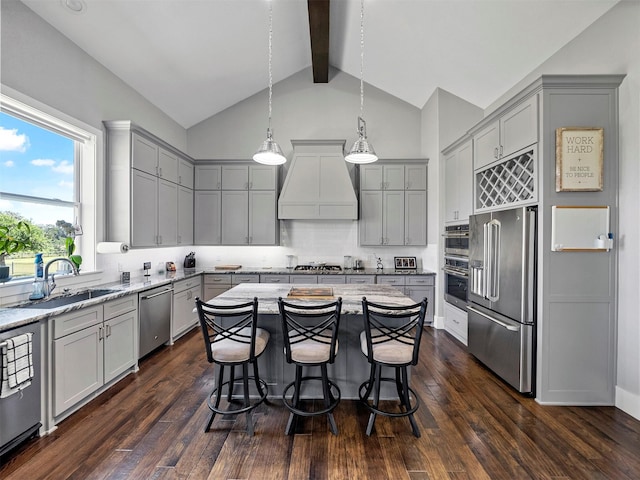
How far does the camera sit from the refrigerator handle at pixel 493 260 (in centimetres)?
313

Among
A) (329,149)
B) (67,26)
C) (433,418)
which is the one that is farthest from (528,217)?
(67,26)

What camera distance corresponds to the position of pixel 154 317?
371cm

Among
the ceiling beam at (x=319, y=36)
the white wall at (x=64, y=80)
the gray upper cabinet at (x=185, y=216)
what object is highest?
the ceiling beam at (x=319, y=36)

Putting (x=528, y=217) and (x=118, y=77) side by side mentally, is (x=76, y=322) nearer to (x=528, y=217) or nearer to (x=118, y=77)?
(x=118, y=77)

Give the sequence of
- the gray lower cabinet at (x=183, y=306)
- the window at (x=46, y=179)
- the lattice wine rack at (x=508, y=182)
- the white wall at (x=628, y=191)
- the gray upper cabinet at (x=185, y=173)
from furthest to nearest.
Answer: the gray upper cabinet at (x=185, y=173)
the gray lower cabinet at (x=183, y=306)
the lattice wine rack at (x=508, y=182)
the window at (x=46, y=179)
the white wall at (x=628, y=191)

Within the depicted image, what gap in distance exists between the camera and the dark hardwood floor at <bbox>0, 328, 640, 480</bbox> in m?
1.89

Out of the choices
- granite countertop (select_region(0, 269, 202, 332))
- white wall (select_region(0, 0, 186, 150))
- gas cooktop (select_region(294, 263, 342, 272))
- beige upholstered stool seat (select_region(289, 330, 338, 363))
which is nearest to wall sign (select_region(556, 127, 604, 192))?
beige upholstered stool seat (select_region(289, 330, 338, 363))

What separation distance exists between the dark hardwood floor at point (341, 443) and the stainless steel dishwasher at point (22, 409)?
12 cm

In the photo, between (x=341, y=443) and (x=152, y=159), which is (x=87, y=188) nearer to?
(x=152, y=159)

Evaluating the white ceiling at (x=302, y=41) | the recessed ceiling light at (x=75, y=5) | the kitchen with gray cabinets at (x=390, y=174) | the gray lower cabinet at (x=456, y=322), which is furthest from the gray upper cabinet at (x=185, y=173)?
the gray lower cabinet at (x=456, y=322)

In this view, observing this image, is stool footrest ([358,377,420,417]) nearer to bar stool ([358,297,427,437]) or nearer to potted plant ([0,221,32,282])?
bar stool ([358,297,427,437])

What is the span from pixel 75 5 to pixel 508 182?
4.61 metres

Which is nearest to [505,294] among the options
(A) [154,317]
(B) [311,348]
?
(B) [311,348]

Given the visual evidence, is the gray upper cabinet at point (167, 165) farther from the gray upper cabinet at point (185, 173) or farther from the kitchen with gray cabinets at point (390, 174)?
the gray upper cabinet at point (185, 173)
